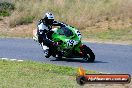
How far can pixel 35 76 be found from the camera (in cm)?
1208

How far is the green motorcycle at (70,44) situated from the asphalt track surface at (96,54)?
0.24 m

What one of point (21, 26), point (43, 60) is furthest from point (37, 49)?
point (21, 26)


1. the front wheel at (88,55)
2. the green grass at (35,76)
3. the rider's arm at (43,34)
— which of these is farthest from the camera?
the rider's arm at (43,34)

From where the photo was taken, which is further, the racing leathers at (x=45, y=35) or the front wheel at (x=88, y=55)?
the racing leathers at (x=45, y=35)

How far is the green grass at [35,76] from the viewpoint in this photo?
35.2 feet

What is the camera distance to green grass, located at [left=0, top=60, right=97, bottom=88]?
35.2 ft

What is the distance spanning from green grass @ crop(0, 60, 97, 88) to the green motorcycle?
2120 mm

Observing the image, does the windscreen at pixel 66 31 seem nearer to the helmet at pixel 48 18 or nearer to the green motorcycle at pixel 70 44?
the green motorcycle at pixel 70 44

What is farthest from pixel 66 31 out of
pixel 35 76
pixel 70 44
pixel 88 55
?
pixel 35 76

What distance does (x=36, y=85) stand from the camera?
1067 centimetres

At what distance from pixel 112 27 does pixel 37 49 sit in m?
7.62

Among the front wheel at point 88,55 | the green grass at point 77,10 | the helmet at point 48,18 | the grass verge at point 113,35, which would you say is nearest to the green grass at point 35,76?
the front wheel at point 88,55

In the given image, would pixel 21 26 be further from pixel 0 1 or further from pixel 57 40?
pixel 57 40

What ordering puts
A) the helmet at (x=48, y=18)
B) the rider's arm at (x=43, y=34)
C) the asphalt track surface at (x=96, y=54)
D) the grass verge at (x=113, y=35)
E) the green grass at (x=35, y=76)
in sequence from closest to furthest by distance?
the green grass at (x=35, y=76) < the asphalt track surface at (x=96, y=54) < the helmet at (x=48, y=18) < the rider's arm at (x=43, y=34) < the grass verge at (x=113, y=35)
